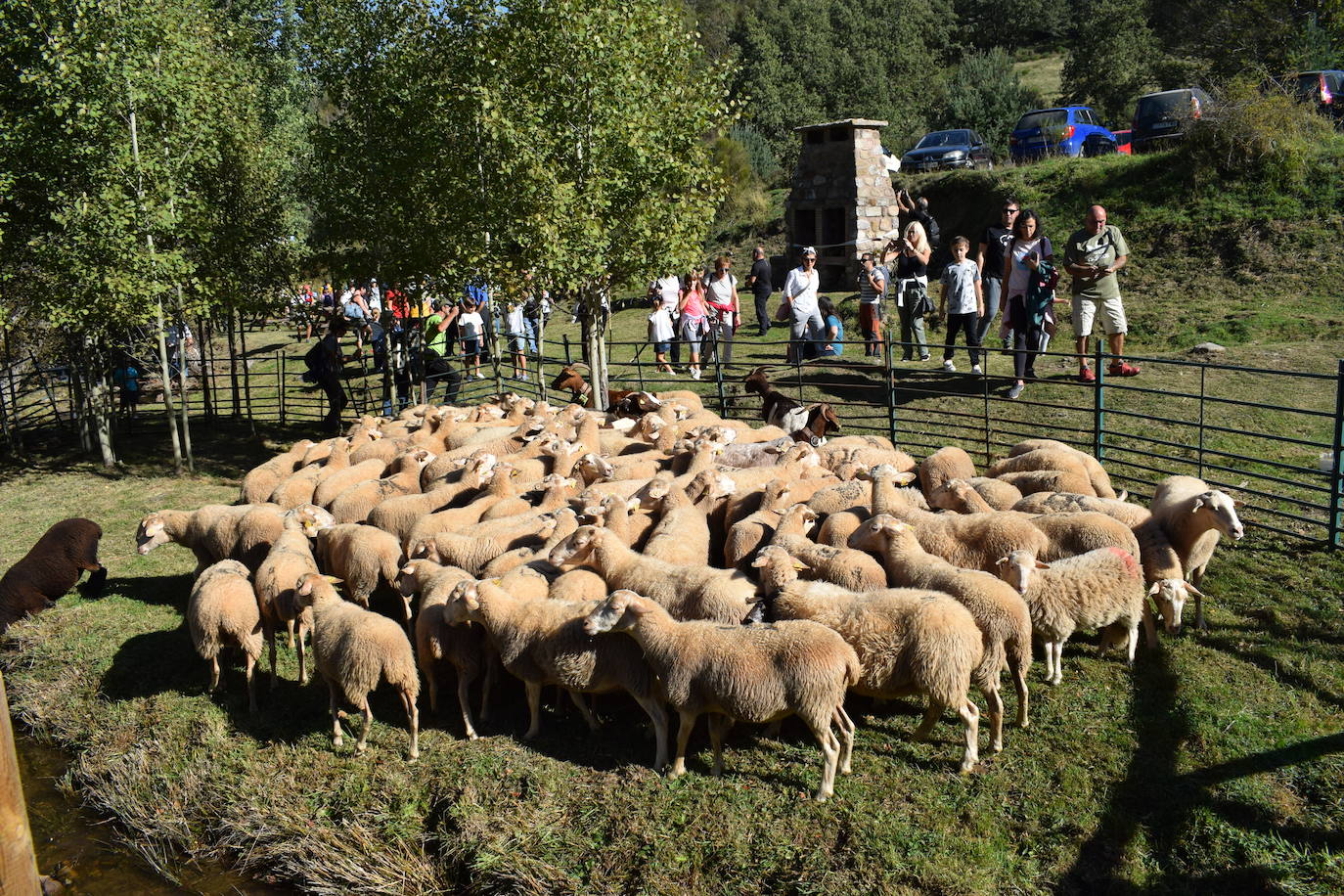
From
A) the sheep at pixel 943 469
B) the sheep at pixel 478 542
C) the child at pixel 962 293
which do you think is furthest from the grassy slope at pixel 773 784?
the child at pixel 962 293

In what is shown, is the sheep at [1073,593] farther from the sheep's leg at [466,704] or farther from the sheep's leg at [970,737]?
the sheep's leg at [466,704]

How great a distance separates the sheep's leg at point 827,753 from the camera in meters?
6.45

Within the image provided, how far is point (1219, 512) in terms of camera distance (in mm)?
8195

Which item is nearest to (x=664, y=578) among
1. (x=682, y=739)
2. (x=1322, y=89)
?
(x=682, y=739)

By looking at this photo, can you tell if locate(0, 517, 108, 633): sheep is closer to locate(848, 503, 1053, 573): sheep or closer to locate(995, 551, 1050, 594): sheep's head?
locate(848, 503, 1053, 573): sheep

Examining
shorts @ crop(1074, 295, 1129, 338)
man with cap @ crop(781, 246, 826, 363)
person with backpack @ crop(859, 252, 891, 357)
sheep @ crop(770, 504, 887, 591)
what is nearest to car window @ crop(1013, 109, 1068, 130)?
person with backpack @ crop(859, 252, 891, 357)

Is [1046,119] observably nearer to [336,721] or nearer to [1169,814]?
[1169,814]

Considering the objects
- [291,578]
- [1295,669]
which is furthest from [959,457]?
[291,578]

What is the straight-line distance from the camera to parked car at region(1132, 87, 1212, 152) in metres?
26.8

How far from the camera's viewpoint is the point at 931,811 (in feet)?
20.6

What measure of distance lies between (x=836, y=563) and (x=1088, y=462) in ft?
12.1

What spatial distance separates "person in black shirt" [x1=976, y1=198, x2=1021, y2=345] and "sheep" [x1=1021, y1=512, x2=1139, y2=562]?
806cm

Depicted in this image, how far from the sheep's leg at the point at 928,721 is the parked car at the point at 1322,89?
2280cm

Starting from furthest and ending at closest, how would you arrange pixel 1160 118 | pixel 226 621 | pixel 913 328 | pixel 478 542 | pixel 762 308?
pixel 1160 118 < pixel 762 308 < pixel 913 328 < pixel 478 542 < pixel 226 621
